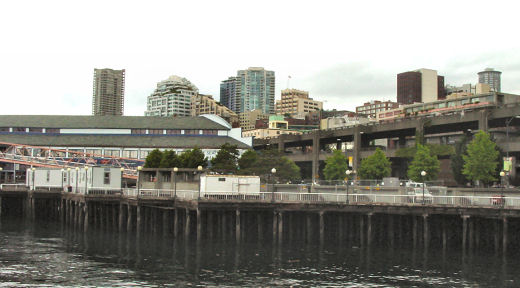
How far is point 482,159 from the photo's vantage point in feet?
324

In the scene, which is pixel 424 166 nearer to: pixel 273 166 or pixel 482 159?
pixel 482 159

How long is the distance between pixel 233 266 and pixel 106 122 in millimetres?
115902

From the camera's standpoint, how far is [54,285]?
144 feet

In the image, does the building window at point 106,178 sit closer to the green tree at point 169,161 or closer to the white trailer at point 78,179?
the white trailer at point 78,179

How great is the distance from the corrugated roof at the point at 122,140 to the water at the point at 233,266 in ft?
262

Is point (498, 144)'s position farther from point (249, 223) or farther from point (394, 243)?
point (249, 223)

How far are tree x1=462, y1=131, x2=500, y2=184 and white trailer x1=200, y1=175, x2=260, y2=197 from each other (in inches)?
1953

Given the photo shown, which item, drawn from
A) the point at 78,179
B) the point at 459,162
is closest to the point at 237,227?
the point at 78,179

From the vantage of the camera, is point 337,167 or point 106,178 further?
point 337,167

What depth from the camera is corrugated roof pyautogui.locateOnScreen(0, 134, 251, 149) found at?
14488cm

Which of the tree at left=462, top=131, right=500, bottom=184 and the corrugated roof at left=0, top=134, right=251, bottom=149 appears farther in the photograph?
the corrugated roof at left=0, top=134, right=251, bottom=149

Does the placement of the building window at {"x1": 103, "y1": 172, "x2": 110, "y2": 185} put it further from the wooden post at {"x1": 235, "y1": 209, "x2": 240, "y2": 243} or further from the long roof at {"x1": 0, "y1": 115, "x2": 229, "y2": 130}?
the long roof at {"x1": 0, "y1": 115, "x2": 229, "y2": 130}

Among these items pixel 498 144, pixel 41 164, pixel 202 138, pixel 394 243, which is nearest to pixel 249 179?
pixel 394 243

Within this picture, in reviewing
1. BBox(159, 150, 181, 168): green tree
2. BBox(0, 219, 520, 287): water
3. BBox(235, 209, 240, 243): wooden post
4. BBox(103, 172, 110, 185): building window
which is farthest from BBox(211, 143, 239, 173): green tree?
BBox(235, 209, 240, 243): wooden post
